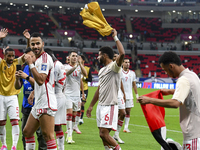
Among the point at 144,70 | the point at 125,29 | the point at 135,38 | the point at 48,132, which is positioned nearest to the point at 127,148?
the point at 48,132

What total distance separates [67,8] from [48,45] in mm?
15400

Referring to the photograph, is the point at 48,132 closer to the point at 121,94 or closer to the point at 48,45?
the point at 121,94

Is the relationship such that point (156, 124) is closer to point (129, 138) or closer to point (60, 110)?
point (60, 110)

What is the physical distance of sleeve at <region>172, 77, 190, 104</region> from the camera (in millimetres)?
3395

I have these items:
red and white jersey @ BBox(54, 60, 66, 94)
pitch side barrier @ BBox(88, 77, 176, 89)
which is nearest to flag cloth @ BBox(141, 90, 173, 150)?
red and white jersey @ BBox(54, 60, 66, 94)

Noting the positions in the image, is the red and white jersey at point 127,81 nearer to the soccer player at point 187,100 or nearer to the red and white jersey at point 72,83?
the red and white jersey at point 72,83

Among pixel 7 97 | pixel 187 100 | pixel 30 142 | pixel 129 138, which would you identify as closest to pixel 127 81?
pixel 129 138

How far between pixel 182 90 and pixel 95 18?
2387mm

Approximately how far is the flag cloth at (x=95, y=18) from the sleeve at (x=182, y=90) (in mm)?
2077

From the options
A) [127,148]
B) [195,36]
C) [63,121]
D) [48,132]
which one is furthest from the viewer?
[195,36]

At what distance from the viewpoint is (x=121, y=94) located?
8789 millimetres

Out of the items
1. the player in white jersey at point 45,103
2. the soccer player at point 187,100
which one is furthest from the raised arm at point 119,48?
the soccer player at point 187,100

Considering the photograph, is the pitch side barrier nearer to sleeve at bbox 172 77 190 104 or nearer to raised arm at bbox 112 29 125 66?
raised arm at bbox 112 29 125 66

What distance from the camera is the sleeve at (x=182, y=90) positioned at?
339 cm
